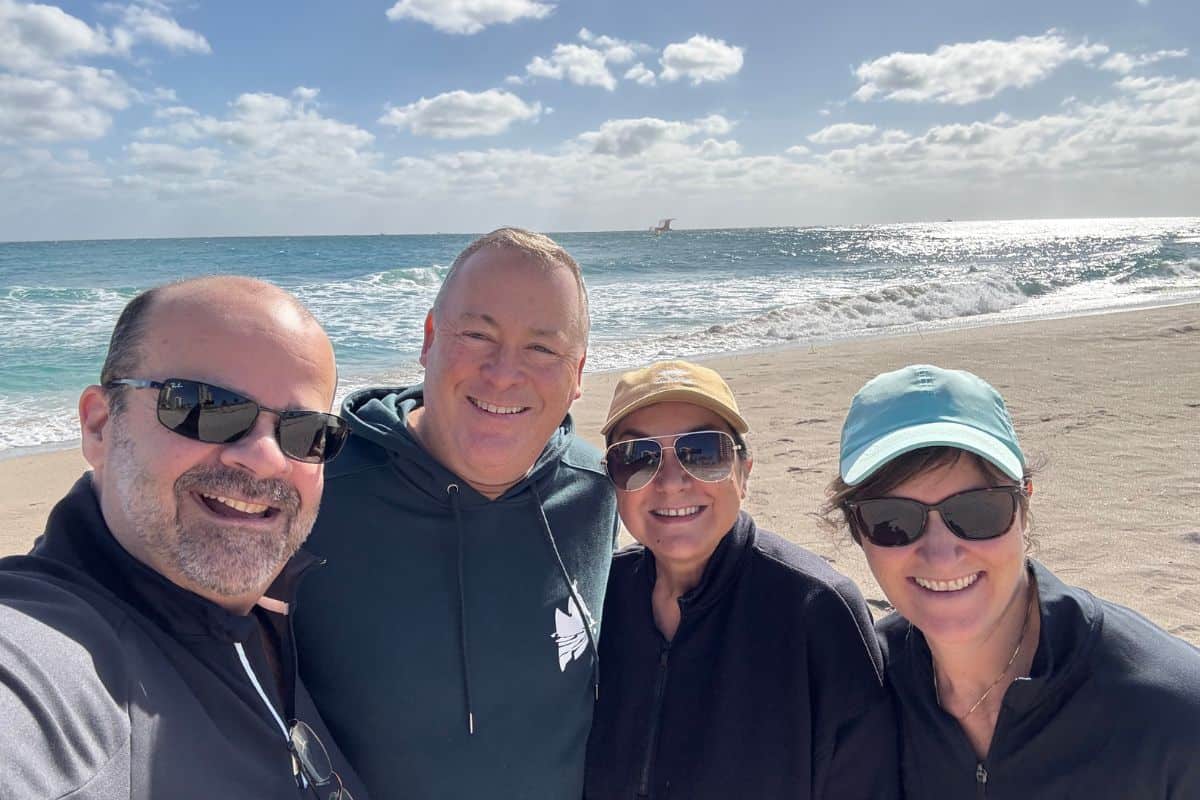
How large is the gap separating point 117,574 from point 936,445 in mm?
2095

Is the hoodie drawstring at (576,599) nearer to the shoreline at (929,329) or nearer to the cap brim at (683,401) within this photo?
the cap brim at (683,401)

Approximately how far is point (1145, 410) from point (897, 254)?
53.5 m

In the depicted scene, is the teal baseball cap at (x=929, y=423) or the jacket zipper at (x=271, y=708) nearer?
the jacket zipper at (x=271, y=708)

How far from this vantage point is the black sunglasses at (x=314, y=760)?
1743 millimetres

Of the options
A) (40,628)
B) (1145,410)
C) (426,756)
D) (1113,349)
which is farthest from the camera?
(1113,349)

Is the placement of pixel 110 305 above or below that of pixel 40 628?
below

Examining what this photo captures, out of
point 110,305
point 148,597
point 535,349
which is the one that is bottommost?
point 110,305

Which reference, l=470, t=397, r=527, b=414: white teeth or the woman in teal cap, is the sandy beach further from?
l=470, t=397, r=527, b=414: white teeth

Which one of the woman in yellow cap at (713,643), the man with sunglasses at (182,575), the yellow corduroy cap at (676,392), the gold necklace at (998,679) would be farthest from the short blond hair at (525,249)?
the gold necklace at (998,679)

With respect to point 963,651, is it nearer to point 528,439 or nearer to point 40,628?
point 528,439

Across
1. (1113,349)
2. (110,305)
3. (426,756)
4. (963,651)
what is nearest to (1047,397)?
(1113,349)

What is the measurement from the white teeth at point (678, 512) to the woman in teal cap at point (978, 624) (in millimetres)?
476

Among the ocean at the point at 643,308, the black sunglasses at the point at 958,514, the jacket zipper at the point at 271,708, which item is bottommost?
the ocean at the point at 643,308

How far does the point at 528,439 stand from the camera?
8.10ft
